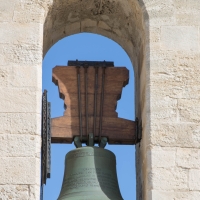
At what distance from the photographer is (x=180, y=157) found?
8328 mm

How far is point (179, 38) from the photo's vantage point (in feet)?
28.8

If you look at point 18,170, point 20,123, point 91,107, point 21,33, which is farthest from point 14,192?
point 21,33

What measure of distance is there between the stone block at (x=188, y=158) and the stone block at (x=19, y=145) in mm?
1030

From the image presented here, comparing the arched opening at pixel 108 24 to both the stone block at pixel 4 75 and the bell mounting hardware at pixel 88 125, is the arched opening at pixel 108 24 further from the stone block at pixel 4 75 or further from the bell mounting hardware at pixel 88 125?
the stone block at pixel 4 75

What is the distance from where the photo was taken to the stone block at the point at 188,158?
8.31 meters

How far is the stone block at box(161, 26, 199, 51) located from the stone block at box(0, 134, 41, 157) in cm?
129

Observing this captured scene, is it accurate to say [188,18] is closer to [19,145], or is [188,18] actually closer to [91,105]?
[91,105]

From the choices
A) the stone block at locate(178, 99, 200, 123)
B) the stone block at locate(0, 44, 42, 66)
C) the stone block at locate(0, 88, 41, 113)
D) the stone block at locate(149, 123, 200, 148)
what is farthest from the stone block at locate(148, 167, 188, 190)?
the stone block at locate(0, 44, 42, 66)

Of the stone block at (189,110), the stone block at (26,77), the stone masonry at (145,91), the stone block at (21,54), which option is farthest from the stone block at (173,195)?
the stone block at (21,54)

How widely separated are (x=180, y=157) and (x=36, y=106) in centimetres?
113

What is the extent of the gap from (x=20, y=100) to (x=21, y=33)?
57 centimetres

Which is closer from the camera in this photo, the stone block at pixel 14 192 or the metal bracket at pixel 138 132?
the stone block at pixel 14 192

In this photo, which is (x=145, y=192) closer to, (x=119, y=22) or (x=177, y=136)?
(x=177, y=136)

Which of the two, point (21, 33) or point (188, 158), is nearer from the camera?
point (188, 158)
